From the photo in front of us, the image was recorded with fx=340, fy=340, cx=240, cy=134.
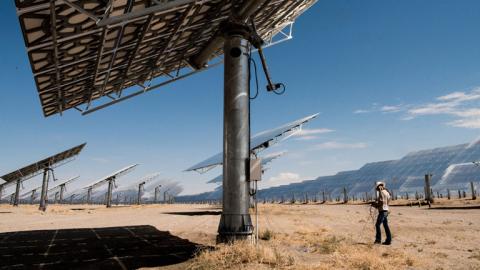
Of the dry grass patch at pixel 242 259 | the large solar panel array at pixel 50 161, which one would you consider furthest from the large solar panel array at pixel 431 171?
the dry grass patch at pixel 242 259

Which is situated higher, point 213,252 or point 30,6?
point 30,6

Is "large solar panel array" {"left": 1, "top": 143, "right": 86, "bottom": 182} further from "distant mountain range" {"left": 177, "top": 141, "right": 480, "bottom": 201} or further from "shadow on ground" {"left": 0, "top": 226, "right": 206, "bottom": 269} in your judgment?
"distant mountain range" {"left": 177, "top": 141, "right": 480, "bottom": 201}

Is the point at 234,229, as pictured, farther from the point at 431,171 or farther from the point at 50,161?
the point at 431,171

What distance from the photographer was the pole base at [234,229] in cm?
962

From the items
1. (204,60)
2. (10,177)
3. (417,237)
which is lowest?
(417,237)

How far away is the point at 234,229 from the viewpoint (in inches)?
382

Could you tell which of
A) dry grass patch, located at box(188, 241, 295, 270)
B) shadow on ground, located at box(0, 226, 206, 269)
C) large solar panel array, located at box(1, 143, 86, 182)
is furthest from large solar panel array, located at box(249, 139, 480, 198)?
dry grass patch, located at box(188, 241, 295, 270)

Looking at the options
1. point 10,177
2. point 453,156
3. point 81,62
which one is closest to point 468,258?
point 81,62

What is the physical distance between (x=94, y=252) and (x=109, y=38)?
6.47 meters

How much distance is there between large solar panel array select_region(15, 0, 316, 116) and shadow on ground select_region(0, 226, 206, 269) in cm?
→ 547

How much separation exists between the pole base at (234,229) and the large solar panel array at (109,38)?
232 inches

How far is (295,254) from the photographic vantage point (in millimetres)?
9312

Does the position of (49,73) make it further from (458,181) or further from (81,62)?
(458,181)

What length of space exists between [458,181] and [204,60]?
5088 inches
